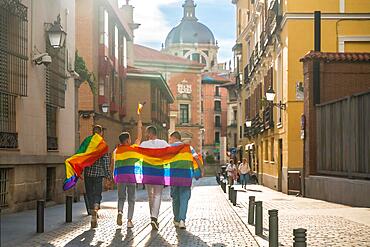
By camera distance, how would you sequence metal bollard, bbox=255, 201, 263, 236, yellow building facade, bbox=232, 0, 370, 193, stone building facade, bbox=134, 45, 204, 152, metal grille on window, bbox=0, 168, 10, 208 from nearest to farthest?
metal bollard, bbox=255, 201, 263, 236 < metal grille on window, bbox=0, 168, 10, 208 < yellow building facade, bbox=232, 0, 370, 193 < stone building facade, bbox=134, 45, 204, 152

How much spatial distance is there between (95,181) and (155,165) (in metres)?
1.22

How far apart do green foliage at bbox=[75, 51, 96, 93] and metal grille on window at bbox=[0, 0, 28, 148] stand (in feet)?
33.6

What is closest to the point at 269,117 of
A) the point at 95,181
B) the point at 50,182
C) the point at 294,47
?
the point at 294,47

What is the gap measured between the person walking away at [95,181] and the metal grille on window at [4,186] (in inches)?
128

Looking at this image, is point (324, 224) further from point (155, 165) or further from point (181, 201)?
point (155, 165)

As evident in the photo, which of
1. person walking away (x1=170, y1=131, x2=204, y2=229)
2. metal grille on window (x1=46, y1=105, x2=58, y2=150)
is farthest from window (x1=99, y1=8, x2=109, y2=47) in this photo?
person walking away (x1=170, y1=131, x2=204, y2=229)

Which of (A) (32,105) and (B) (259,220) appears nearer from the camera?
(B) (259,220)

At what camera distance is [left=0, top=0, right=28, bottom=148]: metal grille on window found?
52.2ft

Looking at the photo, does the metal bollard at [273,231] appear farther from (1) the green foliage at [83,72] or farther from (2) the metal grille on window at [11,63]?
(1) the green foliage at [83,72]

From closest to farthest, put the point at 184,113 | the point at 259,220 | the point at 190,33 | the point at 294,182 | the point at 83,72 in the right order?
the point at 259,220 → the point at 294,182 → the point at 83,72 → the point at 184,113 → the point at 190,33

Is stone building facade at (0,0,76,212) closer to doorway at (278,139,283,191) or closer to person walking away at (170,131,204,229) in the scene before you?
person walking away at (170,131,204,229)

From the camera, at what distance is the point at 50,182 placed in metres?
20.5

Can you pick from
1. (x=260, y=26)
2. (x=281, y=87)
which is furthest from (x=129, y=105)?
(x=281, y=87)

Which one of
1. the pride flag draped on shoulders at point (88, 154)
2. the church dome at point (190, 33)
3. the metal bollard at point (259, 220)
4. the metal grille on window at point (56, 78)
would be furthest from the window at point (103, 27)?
the church dome at point (190, 33)
